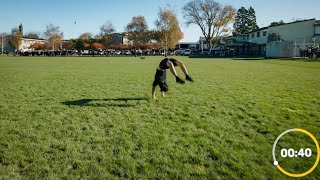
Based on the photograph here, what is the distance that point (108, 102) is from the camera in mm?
9258

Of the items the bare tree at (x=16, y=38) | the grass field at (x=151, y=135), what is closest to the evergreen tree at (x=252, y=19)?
the bare tree at (x=16, y=38)

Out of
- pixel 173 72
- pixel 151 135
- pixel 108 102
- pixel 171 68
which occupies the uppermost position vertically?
pixel 171 68

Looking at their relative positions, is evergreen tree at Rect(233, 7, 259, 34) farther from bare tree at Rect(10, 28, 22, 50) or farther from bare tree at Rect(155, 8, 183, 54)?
bare tree at Rect(10, 28, 22, 50)

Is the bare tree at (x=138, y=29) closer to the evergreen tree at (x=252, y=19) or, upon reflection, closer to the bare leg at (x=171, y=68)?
the evergreen tree at (x=252, y=19)

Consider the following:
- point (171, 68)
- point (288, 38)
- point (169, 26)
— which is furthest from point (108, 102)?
point (169, 26)

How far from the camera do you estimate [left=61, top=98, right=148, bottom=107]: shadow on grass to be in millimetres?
8874

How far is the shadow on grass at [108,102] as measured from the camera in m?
8.87

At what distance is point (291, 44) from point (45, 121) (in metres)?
44.8

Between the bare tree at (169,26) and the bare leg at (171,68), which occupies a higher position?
the bare tree at (169,26)

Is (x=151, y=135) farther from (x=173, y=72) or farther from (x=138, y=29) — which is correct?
(x=138, y=29)

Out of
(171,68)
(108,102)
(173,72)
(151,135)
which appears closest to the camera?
(151,135)

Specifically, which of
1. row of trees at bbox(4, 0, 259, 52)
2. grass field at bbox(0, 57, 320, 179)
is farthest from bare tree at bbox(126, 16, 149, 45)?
grass field at bbox(0, 57, 320, 179)

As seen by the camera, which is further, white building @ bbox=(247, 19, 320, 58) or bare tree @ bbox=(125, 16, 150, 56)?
bare tree @ bbox=(125, 16, 150, 56)

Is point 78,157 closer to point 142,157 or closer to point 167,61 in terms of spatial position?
point 142,157
